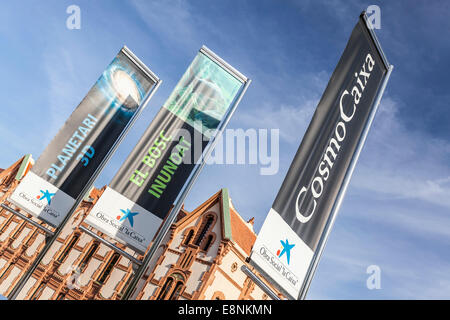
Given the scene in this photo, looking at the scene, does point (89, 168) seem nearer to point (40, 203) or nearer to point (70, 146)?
point (70, 146)

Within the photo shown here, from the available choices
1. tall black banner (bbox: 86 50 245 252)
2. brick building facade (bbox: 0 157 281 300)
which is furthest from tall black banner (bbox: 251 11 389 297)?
brick building facade (bbox: 0 157 281 300)

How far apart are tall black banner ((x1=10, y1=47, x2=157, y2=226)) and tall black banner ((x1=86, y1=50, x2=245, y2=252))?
8.51 feet

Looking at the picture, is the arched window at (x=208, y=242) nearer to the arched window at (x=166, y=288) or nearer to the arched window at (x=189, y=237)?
the arched window at (x=189, y=237)

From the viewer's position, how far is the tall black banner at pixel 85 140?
1282 cm

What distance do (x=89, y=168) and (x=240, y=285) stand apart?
13.1m

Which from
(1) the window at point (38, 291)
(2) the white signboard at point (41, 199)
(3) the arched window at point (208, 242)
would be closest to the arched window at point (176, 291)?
(3) the arched window at point (208, 242)

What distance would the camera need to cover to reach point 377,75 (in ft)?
29.5

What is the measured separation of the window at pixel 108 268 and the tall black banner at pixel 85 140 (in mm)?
14046

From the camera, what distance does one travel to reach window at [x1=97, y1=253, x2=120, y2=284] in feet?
82.3

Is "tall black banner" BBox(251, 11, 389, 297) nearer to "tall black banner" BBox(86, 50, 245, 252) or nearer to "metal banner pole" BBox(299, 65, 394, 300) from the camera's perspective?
"metal banner pole" BBox(299, 65, 394, 300)

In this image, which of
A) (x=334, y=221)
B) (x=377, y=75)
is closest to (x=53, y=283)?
(x=334, y=221)

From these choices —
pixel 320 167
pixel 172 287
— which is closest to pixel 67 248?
pixel 172 287

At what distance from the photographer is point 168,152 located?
40.0 ft

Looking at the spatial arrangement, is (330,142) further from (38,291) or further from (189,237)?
(38,291)
